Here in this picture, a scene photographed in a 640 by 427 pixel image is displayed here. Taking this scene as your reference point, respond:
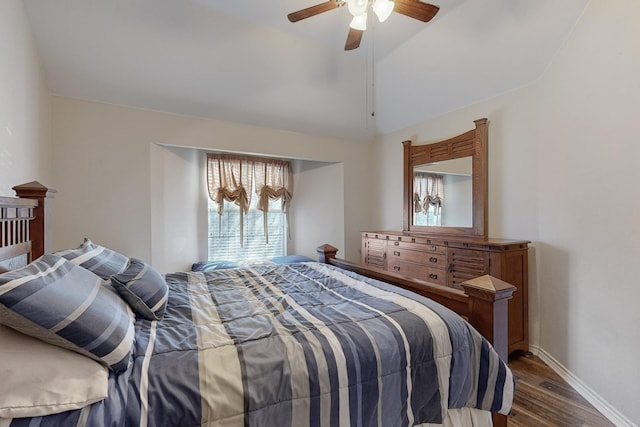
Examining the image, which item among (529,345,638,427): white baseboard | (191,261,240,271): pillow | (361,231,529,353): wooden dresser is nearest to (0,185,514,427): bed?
(529,345,638,427): white baseboard

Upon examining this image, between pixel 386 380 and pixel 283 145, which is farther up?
pixel 283 145

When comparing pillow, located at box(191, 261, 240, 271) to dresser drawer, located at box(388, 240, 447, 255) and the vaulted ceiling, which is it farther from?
dresser drawer, located at box(388, 240, 447, 255)

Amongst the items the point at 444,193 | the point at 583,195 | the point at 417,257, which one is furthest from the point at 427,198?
the point at 583,195

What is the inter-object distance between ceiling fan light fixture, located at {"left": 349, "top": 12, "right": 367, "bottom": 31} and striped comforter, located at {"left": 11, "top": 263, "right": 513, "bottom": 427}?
178cm

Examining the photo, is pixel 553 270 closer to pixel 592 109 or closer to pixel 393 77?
pixel 592 109

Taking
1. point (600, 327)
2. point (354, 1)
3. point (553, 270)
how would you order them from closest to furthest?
point (354, 1), point (600, 327), point (553, 270)

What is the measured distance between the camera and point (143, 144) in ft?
9.69

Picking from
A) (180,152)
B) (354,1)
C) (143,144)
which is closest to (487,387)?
(354,1)

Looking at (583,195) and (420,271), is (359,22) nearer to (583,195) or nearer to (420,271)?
(583,195)

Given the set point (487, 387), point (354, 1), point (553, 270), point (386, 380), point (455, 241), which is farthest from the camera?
point (455, 241)

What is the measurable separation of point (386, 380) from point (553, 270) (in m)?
2.10

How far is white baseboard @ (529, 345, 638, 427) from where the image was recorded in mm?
→ 1665

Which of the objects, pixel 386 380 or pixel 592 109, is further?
pixel 592 109

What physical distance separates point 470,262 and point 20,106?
3553 millimetres
